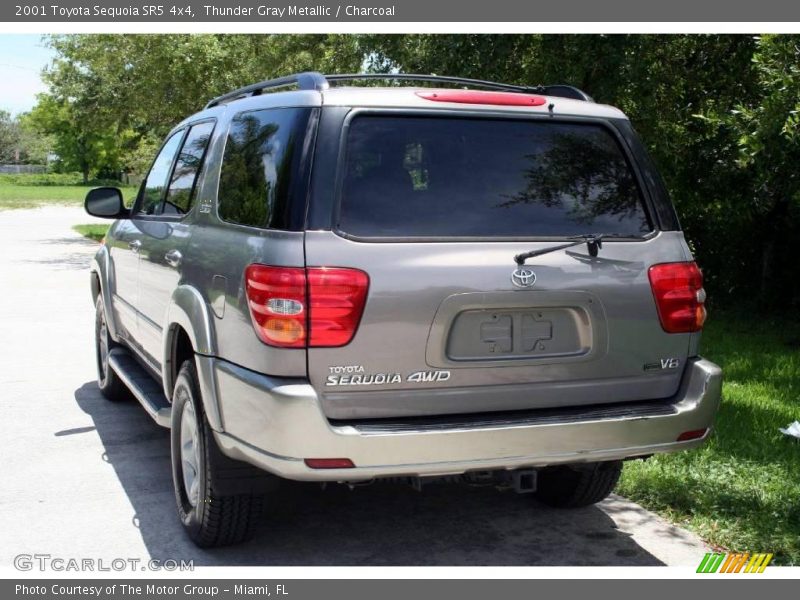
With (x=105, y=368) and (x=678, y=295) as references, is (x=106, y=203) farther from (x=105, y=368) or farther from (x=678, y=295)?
(x=678, y=295)

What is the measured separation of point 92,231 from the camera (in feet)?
92.5

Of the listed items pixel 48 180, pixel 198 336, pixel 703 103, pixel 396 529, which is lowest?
pixel 48 180

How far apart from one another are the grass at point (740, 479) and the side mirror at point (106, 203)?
3592 millimetres

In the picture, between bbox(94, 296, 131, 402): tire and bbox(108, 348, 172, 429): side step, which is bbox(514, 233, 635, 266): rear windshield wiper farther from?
bbox(94, 296, 131, 402): tire

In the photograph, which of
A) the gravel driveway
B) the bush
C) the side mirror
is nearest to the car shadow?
the gravel driveway

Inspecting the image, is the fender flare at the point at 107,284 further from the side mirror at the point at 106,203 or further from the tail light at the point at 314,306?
the tail light at the point at 314,306

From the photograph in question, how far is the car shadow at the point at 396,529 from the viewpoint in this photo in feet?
14.8

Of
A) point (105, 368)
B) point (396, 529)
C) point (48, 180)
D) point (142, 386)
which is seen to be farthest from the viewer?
point (48, 180)

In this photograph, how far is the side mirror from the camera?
6.45 meters

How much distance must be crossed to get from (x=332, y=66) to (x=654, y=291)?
11.4 m

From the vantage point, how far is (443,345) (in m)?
3.83

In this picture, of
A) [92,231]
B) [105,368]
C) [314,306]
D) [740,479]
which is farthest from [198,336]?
[92,231]

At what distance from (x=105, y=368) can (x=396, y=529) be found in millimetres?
3533

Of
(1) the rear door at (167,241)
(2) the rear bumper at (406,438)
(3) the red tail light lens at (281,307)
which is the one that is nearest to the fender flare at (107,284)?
(1) the rear door at (167,241)
